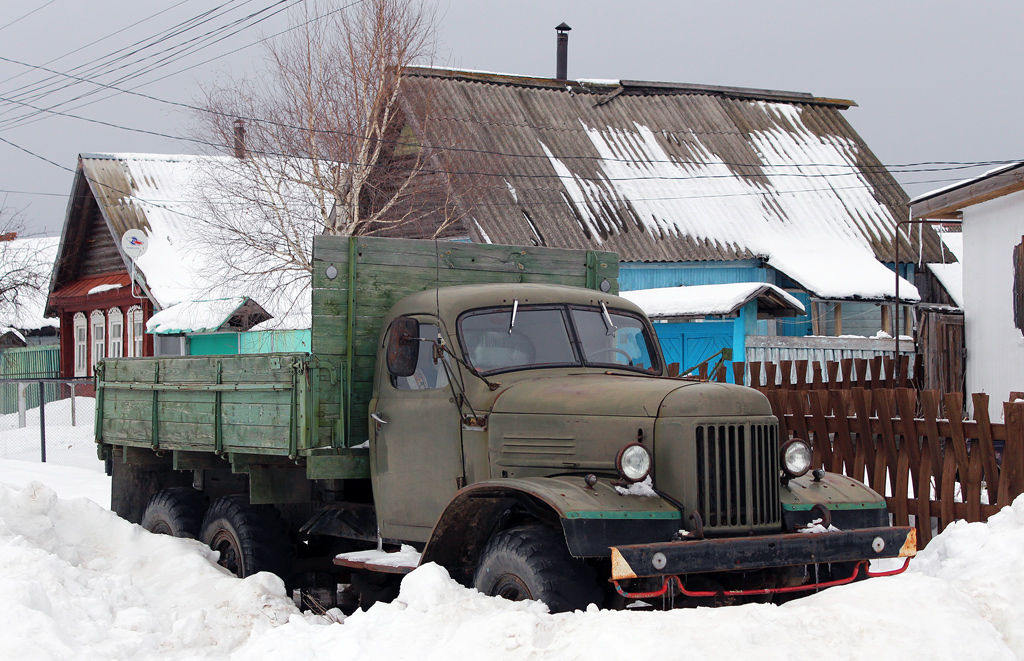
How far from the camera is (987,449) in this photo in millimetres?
7500

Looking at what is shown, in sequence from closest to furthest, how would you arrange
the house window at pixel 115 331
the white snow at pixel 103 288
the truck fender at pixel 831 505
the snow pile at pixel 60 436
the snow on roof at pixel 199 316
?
the truck fender at pixel 831 505, the snow pile at pixel 60 436, the snow on roof at pixel 199 316, the white snow at pixel 103 288, the house window at pixel 115 331

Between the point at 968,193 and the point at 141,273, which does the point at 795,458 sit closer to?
the point at 968,193

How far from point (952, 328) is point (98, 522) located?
1059 cm

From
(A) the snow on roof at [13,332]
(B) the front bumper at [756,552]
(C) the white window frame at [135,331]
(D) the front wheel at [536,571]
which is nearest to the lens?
(B) the front bumper at [756,552]

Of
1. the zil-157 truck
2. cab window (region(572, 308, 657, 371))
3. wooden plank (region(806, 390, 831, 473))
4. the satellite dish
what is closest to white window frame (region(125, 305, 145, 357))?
the satellite dish

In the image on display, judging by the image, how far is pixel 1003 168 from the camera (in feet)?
39.9

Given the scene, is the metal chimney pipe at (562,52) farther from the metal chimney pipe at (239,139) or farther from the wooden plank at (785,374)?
the wooden plank at (785,374)

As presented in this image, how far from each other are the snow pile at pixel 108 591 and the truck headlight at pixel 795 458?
Answer: 312 centimetres

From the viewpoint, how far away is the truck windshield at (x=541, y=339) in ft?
21.3

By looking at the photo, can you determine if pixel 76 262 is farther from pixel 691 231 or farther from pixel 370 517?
pixel 370 517

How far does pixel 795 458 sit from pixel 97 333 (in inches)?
1045

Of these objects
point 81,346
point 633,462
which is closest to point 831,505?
point 633,462

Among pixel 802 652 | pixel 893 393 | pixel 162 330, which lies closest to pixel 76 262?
pixel 162 330

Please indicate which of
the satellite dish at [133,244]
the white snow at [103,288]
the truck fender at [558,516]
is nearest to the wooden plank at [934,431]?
the truck fender at [558,516]
